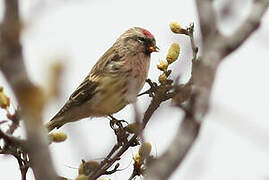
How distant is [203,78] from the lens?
203cm

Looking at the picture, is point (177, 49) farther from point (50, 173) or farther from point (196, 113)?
point (50, 173)

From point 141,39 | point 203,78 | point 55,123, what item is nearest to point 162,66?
point 203,78

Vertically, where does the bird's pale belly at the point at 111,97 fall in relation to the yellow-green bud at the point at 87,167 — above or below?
above

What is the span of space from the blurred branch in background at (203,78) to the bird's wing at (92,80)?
5.54m

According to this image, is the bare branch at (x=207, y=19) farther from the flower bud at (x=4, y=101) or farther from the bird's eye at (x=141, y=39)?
the bird's eye at (x=141, y=39)

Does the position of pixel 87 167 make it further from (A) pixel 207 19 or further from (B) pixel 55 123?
(B) pixel 55 123

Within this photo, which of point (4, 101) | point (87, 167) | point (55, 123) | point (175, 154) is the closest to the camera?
point (175, 154)

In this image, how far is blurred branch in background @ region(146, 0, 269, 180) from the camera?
6.23ft

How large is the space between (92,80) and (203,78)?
616 cm

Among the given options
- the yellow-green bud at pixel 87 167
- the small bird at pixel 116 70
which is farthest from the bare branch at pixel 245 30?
the small bird at pixel 116 70

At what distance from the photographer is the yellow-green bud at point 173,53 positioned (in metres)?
4.66

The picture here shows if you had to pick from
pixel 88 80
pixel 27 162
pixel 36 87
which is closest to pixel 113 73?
pixel 88 80

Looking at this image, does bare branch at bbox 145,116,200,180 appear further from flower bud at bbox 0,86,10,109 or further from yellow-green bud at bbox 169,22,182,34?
yellow-green bud at bbox 169,22,182,34

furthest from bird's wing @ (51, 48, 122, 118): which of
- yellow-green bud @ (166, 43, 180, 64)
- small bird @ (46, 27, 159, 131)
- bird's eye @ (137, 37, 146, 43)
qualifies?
yellow-green bud @ (166, 43, 180, 64)
